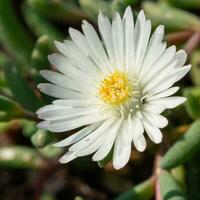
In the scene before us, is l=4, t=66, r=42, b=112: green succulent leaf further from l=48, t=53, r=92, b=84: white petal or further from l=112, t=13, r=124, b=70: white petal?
l=112, t=13, r=124, b=70: white petal

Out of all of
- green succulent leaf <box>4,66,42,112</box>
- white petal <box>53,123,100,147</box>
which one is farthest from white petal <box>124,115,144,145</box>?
green succulent leaf <box>4,66,42,112</box>

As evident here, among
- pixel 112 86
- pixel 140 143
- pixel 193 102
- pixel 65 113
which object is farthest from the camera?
pixel 193 102

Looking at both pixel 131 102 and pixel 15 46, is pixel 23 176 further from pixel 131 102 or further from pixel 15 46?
pixel 131 102

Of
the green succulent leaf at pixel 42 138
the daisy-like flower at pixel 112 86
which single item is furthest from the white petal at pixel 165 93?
the green succulent leaf at pixel 42 138

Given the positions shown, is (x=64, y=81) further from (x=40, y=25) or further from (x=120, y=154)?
(x=40, y=25)

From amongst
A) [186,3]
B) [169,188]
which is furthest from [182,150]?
[186,3]

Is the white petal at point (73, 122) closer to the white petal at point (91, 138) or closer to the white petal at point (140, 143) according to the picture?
the white petal at point (91, 138)

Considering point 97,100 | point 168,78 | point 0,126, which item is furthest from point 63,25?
point 168,78
